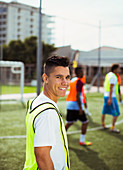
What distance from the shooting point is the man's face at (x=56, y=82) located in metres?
1.38

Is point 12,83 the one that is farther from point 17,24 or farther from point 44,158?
point 17,24

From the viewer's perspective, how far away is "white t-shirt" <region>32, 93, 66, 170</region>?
3.87 feet

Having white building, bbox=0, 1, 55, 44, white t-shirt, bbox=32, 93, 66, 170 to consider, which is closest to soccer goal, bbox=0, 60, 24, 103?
white t-shirt, bbox=32, 93, 66, 170

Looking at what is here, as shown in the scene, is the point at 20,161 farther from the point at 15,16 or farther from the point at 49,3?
the point at 15,16

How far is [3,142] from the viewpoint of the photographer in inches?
190

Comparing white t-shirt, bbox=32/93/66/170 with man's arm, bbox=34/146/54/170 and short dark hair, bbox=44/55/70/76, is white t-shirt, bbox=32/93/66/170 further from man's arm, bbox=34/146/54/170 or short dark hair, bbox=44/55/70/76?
short dark hair, bbox=44/55/70/76

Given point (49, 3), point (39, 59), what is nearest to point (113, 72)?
point (39, 59)

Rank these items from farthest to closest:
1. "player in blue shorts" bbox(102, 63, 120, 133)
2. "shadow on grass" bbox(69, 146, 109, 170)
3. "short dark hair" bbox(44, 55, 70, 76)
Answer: "player in blue shorts" bbox(102, 63, 120, 133), "shadow on grass" bbox(69, 146, 109, 170), "short dark hair" bbox(44, 55, 70, 76)

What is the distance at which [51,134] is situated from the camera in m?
1.19

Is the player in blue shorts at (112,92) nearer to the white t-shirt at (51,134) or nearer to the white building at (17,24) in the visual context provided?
the white t-shirt at (51,134)

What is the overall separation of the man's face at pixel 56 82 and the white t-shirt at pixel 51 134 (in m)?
0.19

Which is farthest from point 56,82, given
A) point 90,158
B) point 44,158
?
point 90,158

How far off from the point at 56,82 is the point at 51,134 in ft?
1.11

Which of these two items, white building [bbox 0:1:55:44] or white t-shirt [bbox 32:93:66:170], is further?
white building [bbox 0:1:55:44]
